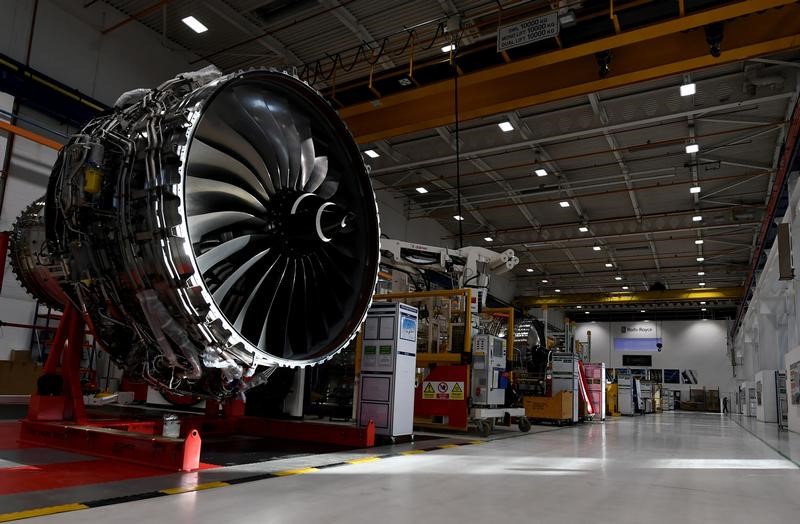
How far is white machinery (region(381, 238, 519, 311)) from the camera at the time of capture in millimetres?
8906

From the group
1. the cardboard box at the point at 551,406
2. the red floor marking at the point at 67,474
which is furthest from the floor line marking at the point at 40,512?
the cardboard box at the point at 551,406

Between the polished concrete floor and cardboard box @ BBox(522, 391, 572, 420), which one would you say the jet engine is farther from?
cardboard box @ BBox(522, 391, 572, 420)

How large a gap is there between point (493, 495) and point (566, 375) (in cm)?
903

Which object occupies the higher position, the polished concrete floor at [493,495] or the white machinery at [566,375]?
the white machinery at [566,375]

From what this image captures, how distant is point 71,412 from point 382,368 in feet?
8.73

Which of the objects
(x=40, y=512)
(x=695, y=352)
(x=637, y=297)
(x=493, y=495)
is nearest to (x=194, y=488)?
(x=40, y=512)

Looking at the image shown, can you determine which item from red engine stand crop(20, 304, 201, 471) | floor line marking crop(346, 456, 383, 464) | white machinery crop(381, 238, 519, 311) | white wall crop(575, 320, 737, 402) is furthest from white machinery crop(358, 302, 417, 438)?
white wall crop(575, 320, 737, 402)

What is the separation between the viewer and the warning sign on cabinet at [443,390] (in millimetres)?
7461

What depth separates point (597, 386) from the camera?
15.4 metres

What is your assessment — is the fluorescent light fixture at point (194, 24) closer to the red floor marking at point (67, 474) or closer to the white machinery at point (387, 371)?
the white machinery at point (387, 371)

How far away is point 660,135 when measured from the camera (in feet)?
41.8

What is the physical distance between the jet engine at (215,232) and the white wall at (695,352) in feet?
106

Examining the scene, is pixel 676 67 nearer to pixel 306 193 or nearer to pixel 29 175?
pixel 306 193

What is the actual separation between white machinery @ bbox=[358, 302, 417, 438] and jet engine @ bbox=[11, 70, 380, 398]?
81.7 inches
